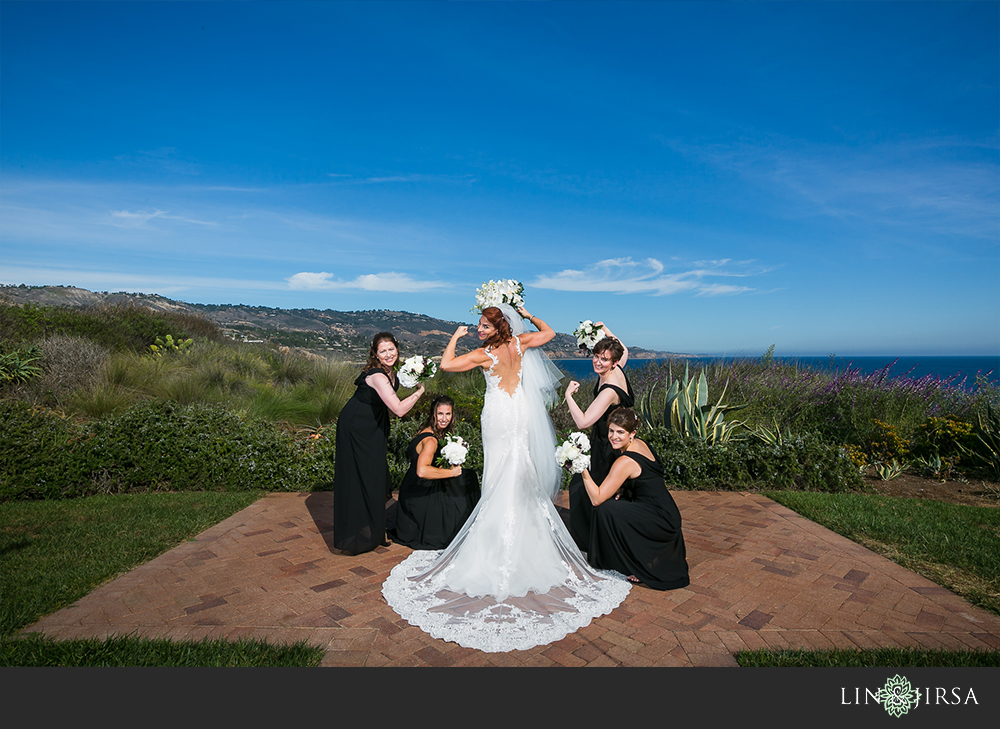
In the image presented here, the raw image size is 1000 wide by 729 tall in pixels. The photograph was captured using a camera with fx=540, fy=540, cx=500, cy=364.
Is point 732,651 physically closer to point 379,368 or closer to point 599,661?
point 599,661

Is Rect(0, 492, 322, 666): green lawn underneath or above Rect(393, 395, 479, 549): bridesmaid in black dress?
underneath

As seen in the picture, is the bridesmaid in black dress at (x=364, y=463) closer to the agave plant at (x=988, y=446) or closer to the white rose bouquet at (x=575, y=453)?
the white rose bouquet at (x=575, y=453)

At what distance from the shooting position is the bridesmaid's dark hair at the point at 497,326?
4.54 metres

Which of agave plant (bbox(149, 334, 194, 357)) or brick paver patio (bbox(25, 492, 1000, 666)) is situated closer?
brick paver patio (bbox(25, 492, 1000, 666))

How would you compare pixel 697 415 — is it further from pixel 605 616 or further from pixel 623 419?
pixel 605 616

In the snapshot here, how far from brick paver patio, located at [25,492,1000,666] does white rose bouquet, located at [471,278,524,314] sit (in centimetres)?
256

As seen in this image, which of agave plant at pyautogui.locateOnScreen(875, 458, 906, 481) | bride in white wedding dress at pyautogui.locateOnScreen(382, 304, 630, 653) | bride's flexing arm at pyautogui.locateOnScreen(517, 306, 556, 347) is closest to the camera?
bride in white wedding dress at pyautogui.locateOnScreen(382, 304, 630, 653)

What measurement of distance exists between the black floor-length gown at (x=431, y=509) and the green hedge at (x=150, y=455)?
8.55 feet

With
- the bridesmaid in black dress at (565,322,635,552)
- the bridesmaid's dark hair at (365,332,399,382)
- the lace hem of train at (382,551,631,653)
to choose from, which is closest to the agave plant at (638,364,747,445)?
the bridesmaid in black dress at (565,322,635,552)

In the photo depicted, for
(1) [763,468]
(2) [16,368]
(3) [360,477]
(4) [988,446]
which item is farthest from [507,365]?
(2) [16,368]

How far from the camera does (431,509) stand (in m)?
5.53

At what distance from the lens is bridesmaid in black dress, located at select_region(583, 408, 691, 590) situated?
4.50 m

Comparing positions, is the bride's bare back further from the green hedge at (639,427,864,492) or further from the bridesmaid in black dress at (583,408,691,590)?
the green hedge at (639,427,864,492)

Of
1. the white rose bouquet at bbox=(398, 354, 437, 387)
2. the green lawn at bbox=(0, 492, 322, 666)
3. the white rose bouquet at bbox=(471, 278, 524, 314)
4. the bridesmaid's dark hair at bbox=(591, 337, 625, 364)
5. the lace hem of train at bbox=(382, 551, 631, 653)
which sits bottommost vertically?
the green lawn at bbox=(0, 492, 322, 666)
